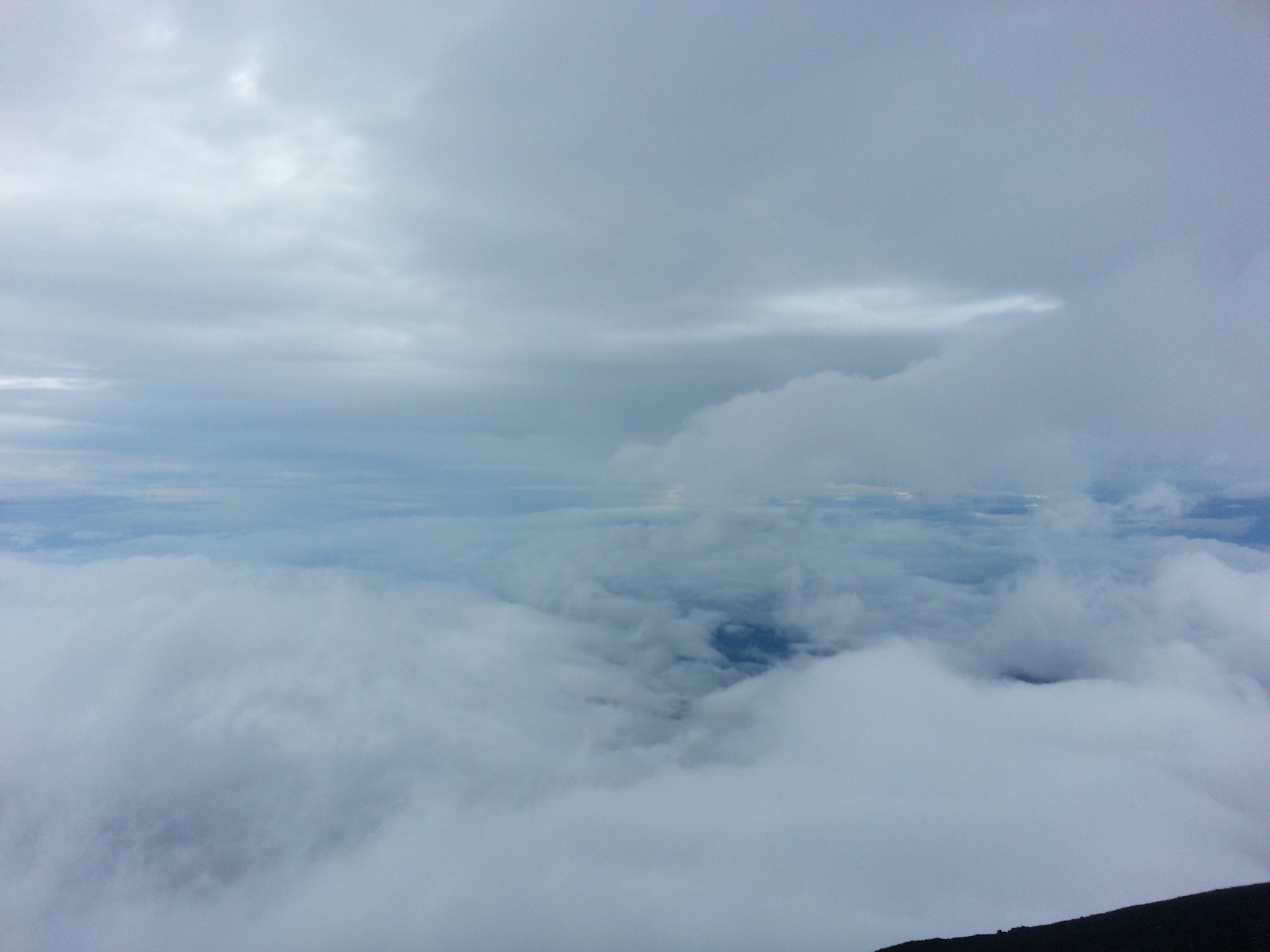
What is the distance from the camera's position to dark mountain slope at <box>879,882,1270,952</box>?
2731 centimetres

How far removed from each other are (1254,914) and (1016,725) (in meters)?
110

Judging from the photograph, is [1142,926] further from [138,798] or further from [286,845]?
[138,798]

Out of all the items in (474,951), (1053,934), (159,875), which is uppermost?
(1053,934)

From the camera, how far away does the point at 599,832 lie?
349 ft

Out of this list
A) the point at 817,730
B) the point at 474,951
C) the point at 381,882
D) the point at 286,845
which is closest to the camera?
the point at 474,951

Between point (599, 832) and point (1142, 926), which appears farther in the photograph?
point (599, 832)

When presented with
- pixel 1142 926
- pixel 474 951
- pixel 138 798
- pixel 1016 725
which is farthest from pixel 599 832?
pixel 138 798

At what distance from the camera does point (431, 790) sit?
5202 inches

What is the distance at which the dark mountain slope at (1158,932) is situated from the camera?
2731 centimetres

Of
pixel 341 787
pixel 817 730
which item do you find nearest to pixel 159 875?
pixel 341 787

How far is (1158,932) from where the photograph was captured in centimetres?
2967

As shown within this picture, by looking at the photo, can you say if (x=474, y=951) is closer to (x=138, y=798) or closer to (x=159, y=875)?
(x=159, y=875)

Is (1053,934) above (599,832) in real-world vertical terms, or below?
above

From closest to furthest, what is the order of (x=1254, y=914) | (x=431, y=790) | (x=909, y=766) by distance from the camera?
(x=1254, y=914), (x=909, y=766), (x=431, y=790)
